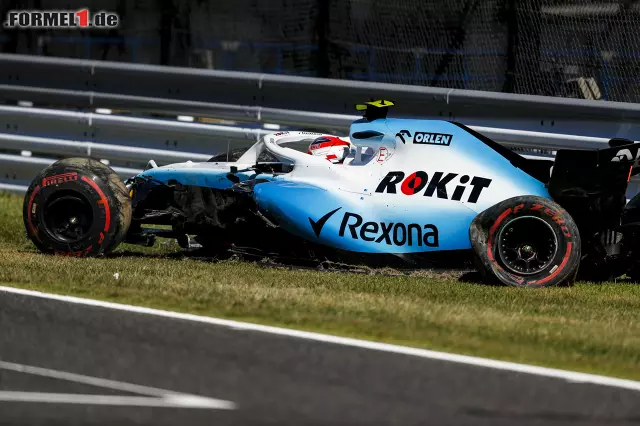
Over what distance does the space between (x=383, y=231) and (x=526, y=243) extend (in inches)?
44.6

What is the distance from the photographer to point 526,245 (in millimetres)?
9641

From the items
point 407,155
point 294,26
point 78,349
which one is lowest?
point 78,349

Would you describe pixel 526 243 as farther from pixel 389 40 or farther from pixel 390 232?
pixel 389 40

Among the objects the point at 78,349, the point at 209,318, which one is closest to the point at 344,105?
the point at 209,318

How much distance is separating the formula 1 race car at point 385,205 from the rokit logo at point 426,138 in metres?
0.01

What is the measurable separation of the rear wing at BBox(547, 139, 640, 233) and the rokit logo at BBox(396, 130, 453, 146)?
89cm

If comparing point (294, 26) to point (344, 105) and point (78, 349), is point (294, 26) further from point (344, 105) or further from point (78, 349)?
point (78, 349)

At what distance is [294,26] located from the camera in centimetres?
1385

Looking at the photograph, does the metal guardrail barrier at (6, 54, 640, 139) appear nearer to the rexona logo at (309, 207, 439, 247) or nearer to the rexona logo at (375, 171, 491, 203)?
the rexona logo at (375, 171, 491, 203)

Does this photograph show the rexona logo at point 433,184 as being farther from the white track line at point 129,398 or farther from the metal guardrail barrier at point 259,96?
the white track line at point 129,398

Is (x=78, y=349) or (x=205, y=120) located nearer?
(x=78, y=349)

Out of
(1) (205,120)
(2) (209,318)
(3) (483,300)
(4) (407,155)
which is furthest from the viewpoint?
(1) (205,120)

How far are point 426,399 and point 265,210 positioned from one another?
4868 millimetres

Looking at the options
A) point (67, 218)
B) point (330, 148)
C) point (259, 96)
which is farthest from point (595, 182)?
point (259, 96)
